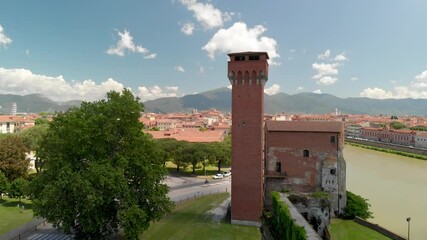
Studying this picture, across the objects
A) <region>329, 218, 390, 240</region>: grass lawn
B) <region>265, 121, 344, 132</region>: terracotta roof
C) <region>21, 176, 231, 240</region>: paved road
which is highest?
<region>265, 121, 344, 132</region>: terracotta roof

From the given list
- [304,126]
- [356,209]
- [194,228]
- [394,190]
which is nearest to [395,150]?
[394,190]

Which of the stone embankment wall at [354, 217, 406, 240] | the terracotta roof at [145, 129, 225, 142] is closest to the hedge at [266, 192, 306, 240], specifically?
the stone embankment wall at [354, 217, 406, 240]

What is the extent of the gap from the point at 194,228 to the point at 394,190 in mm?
36436

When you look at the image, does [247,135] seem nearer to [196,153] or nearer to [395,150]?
[196,153]

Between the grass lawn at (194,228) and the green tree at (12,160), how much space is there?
74.1 ft

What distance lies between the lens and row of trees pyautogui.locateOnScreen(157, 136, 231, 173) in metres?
60.9

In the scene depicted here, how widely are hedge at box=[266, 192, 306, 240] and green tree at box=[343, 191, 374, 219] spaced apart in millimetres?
10657

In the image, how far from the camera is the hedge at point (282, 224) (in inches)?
877

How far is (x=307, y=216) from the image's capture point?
33.4 metres

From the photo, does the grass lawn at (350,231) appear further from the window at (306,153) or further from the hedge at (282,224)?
the window at (306,153)

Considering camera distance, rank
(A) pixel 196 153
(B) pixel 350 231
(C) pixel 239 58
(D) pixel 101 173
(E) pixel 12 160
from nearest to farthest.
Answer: (D) pixel 101 173 → (B) pixel 350 231 → (C) pixel 239 58 → (E) pixel 12 160 → (A) pixel 196 153

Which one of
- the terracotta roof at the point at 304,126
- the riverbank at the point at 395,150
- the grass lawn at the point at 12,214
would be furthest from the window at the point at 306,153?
the riverbank at the point at 395,150

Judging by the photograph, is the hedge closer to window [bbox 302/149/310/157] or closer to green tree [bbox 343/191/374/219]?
window [bbox 302/149/310/157]

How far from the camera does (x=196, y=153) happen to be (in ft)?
198
